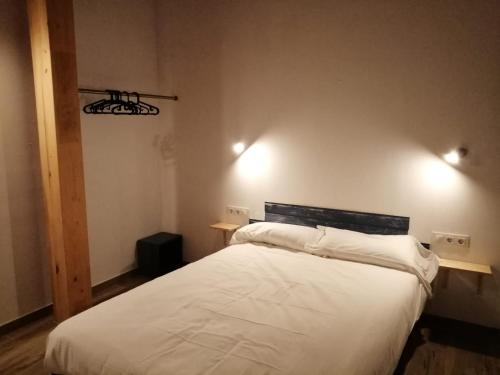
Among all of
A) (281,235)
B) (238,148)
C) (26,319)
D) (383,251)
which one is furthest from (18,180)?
(383,251)

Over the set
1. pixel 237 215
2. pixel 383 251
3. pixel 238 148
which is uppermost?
pixel 238 148

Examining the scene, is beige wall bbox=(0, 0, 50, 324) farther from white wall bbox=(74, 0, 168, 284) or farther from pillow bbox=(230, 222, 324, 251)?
pillow bbox=(230, 222, 324, 251)

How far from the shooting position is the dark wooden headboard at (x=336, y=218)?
2.95 metres

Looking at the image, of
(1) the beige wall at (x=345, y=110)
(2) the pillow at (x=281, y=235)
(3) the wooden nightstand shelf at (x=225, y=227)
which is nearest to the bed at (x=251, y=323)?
(2) the pillow at (x=281, y=235)

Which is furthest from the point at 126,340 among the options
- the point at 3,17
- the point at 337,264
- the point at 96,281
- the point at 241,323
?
the point at 3,17

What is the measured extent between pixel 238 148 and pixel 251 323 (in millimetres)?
2014

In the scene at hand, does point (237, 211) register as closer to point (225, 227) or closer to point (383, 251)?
point (225, 227)

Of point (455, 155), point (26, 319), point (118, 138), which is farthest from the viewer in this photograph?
point (118, 138)

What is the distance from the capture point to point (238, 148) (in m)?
3.58

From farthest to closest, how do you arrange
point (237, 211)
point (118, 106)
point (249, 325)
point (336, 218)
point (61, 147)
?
1. point (237, 211)
2. point (118, 106)
3. point (336, 218)
4. point (61, 147)
5. point (249, 325)

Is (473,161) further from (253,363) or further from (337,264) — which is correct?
(253,363)

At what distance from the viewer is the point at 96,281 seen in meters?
3.47

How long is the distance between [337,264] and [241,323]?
41.0 inches

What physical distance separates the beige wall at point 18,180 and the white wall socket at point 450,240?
9.92 ft
